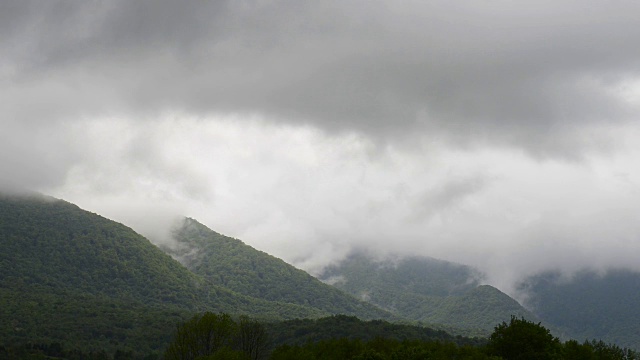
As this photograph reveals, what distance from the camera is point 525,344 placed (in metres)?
122

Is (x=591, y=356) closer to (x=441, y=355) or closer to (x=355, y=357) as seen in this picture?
(x=441, y=355)

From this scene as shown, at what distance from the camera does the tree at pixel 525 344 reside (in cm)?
12069

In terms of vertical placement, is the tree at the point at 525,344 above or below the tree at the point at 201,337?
above

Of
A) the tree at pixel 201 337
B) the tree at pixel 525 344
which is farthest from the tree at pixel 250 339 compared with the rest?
the tree at pixel 525 344

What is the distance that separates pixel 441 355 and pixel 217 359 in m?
47.6

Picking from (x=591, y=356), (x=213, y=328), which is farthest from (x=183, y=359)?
(x=591, y=356)

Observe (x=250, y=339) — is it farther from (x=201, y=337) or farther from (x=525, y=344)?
(x=525, y=344)

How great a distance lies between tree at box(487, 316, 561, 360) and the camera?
120688mm

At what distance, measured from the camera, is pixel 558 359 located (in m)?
119

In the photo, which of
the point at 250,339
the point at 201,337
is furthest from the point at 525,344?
the point at 201,337

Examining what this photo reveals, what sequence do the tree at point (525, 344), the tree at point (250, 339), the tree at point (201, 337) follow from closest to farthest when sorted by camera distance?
1. the tree at point (525, 344)
2. the tree at point (201, 337)
3. the tree at point (250, 339)

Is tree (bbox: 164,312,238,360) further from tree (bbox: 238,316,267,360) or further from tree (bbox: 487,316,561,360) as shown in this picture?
tree (bbox: 487,316,561,360)

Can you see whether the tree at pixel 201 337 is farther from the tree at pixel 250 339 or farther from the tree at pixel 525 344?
the tree at pixel 525 344

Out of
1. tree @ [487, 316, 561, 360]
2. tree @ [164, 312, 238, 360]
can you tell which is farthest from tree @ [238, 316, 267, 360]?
tree @ [487, 316, 561, 360]
